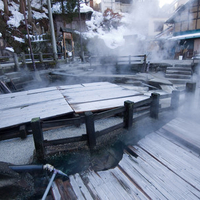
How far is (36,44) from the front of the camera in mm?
21500

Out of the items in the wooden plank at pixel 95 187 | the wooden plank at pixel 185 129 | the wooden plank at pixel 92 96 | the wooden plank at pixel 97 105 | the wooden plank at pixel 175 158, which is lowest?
the wooden plank at pixel 95 187

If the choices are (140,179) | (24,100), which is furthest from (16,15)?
(140,179)

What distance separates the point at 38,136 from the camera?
291cm

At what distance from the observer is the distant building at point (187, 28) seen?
18.2 meters

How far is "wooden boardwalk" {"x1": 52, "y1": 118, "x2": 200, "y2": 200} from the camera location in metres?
2.51

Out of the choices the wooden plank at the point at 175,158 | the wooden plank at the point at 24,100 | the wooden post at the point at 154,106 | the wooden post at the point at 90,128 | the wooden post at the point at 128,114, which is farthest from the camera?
the wooden plank at the point at 24,100

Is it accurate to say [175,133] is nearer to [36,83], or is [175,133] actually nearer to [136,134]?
[136,134]

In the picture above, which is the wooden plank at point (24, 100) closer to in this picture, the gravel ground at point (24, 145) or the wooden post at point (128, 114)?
the gravel ground at point (24, 145)

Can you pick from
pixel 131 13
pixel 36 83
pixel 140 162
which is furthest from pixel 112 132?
pixel 131 13

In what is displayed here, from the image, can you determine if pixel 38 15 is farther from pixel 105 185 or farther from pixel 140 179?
pixel 140 179

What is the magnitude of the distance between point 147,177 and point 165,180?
33cm

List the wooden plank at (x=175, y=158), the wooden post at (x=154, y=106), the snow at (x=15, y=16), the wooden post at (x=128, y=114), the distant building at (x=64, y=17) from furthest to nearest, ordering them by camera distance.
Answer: the distant building at (x=64, y=17) → the snow at (x=15, y=16) → the wooden post at (x=154, y=106) → the wooden post at (x=128, y=114) → the wooden plank at (x=175, y=158)

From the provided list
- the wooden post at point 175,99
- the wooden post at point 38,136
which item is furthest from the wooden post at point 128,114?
the wooden post at point 38,136

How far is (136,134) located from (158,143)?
61cm
